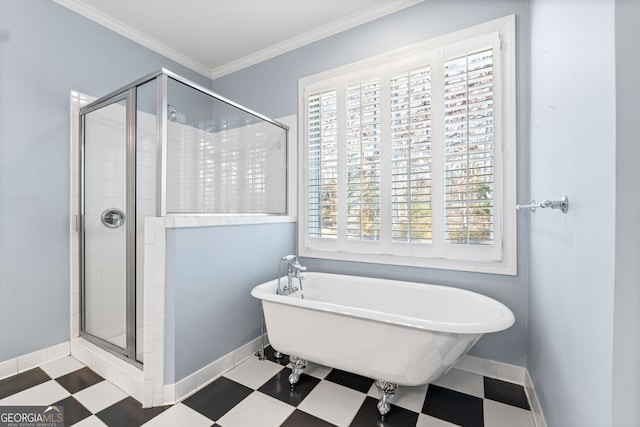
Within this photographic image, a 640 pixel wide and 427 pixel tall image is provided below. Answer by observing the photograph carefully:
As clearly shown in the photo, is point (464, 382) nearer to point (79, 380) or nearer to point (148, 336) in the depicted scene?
point (148, 336)

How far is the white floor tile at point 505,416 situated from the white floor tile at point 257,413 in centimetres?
99

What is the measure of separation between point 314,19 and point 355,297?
7.20 feet

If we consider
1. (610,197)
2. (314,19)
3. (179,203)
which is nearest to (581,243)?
(610,197)

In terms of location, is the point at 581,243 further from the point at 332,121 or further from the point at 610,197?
the point at 332,121

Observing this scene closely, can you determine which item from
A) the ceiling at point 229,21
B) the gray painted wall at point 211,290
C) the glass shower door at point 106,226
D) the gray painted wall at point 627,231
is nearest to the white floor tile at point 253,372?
the gray painted wall at point 211,290

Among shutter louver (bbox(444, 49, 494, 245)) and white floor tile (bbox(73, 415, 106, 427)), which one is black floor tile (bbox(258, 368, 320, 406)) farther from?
shutter louver (bbox(444, 49, 494, 245))

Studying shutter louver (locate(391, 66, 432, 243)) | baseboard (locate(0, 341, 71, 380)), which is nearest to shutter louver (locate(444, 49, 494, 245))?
shutter louver (locate(391, 66, 432, 243))

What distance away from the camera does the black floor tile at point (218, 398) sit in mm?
1485

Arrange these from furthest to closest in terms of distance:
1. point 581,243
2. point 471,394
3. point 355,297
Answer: point 355,297 < point 471,394 < point 581,243

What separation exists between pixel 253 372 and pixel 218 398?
0.95ft

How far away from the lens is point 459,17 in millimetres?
1879

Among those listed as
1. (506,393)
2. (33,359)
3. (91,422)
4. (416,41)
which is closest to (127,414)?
(91,422)

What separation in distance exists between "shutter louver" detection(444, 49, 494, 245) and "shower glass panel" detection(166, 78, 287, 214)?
1.36 m

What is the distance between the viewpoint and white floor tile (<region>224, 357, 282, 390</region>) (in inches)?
68.6
